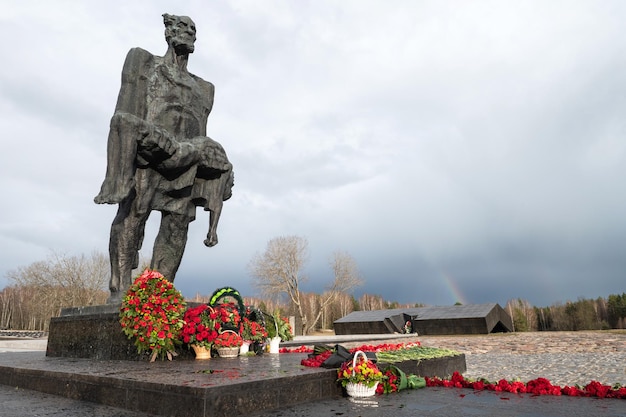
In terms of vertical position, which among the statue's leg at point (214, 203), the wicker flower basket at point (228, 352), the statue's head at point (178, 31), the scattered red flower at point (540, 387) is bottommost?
the scattered red flower at point (540, 387)

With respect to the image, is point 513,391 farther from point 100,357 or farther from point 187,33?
point 187,33

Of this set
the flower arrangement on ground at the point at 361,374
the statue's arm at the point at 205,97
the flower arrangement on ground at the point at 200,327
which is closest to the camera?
the flower arrangement on ground at the point at 361,374

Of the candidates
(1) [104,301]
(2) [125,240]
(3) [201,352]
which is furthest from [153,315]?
(1) [104,301]

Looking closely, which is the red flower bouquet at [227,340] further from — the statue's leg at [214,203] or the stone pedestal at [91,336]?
the statue's leg at [214,203]

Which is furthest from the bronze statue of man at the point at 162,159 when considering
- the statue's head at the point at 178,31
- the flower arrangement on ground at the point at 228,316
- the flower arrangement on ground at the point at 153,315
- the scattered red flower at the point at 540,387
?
the scattered red flower at the point at 540,387

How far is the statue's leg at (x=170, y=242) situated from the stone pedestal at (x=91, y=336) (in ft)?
4.23

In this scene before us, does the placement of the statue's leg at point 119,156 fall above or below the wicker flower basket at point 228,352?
above

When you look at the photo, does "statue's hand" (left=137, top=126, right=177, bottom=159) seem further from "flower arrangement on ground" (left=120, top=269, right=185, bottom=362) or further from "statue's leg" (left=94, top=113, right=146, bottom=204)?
"flower arrangement on ground" (left=120, top=269, right=185, bottom=362)

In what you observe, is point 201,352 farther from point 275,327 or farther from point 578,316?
point 578,316

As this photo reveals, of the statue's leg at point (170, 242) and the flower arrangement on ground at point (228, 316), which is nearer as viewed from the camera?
the flower arrangement on ground at point (228, 316)

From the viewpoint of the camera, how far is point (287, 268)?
4491 cm

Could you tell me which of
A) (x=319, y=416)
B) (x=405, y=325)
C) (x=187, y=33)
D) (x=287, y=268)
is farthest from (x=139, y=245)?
(x=287, y=268)

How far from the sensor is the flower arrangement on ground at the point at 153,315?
5.05 m

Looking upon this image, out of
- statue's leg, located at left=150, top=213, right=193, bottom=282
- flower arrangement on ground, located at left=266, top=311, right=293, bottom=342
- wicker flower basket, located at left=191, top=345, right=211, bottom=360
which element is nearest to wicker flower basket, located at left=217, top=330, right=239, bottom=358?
wicker flower basket, located at left=191, top=345, right=211, bottom=360
